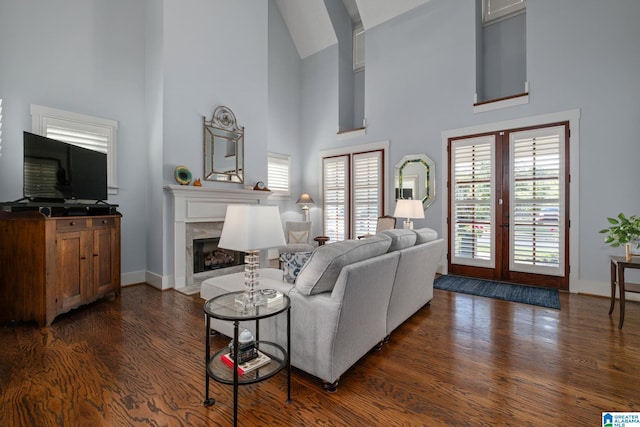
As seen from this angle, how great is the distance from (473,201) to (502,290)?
1.42 m

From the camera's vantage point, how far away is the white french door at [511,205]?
4012 millimetres

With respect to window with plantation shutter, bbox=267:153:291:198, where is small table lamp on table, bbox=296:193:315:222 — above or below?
below

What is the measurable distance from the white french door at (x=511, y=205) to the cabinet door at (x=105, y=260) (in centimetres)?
487

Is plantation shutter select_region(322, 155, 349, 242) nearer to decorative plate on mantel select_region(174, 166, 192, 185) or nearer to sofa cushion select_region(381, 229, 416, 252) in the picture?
decorative plate on mantel select_region(174, 166, 192, 185)

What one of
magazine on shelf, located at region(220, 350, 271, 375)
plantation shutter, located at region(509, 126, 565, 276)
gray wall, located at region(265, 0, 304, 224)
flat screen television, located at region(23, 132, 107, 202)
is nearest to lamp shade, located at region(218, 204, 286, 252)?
magazine on shelf, located at region(220, 350, 271, 375)

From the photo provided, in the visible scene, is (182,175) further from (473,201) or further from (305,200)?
(473,201)

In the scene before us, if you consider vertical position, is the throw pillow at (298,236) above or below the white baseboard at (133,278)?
A: above

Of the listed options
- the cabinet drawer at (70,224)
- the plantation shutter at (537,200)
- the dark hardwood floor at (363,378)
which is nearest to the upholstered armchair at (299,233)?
the dark hardwood floor at (363,378)

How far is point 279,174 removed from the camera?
658 centimetres

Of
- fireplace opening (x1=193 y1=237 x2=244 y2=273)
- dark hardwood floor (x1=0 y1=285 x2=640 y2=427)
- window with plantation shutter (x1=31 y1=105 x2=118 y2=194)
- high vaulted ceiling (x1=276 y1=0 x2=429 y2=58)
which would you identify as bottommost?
dark hardwood floor (x1=0 y1=285 x2=640 y2=427)

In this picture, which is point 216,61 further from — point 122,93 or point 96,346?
point 96,346

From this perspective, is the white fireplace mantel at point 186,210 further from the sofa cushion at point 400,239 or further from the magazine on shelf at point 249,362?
the sofa cushion at point 400,239

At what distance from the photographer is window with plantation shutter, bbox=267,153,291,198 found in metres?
6.43

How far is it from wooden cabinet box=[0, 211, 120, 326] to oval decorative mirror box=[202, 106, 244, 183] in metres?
1.91
